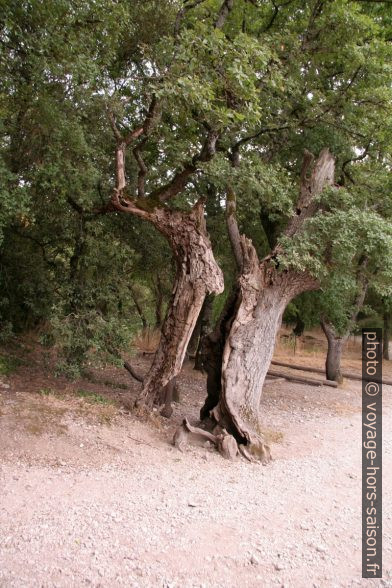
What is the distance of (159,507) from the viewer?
173 inches

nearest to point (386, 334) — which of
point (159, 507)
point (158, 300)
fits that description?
point (158, 300)

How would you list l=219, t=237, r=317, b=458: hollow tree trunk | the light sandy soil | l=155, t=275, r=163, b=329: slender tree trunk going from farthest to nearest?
l=155, t=275, r=163, b=329: slender tree trunk → l=219, t=237, r=317, b=458: hollow tree trunk → the light sandy soil

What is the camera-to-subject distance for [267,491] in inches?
203

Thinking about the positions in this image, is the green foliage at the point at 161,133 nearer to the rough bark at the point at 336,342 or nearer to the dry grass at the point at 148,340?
the rough bark at the point at 336,342

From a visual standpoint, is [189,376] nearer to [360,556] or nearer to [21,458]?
[21,458]

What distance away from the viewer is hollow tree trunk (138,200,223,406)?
677 cm

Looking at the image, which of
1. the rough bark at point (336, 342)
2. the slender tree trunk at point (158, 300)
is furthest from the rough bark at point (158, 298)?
the rough bark at point (336, 342)

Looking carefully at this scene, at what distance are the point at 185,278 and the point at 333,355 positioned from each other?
303 inches

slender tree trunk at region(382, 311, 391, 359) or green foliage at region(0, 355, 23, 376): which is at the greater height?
slender tree trunk at region(382, 311, 391, 359)

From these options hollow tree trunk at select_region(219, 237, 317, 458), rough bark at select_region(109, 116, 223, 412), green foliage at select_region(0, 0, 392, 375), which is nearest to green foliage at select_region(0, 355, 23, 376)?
green foliage at select_region(0, 0, 392, 375)

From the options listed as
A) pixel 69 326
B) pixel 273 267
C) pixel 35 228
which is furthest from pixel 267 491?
pixel 35 228

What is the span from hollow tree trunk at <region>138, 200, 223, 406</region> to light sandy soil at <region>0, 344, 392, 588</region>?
1.16 metres

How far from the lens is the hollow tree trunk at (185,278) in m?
6.77

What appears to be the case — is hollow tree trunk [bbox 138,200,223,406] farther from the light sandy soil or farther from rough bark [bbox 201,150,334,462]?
the light sandy soil
